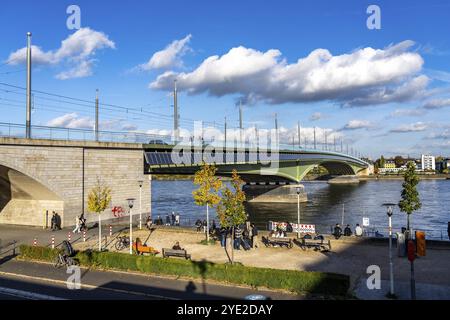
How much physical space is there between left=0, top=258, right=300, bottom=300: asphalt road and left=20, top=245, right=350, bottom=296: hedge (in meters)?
0.36

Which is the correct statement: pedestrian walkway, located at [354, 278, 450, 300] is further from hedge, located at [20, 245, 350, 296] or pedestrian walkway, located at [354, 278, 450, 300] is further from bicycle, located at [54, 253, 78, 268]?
bicycle, located at [54, 253, 78, 268]

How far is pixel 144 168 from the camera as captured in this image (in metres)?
35.8

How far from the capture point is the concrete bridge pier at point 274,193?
70625mm

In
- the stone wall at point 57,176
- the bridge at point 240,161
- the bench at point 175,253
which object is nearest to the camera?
the bench at point 175,253

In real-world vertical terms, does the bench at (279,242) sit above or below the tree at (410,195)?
below

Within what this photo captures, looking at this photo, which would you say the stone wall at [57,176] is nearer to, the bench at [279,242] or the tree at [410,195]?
the bench at [279,242]

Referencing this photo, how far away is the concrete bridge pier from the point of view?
70.6 m

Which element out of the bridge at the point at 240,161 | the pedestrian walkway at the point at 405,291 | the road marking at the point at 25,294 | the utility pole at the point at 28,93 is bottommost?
the pedestrian walkway at the point at 405,291

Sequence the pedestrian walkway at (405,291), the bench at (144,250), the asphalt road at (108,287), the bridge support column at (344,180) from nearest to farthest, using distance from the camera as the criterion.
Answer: the pedestrian walkway at (405,291) → the asphalt road at (108,287) → the bench at (144,250) → the bridge support column at (344,180)

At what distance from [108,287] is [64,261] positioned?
377 cm

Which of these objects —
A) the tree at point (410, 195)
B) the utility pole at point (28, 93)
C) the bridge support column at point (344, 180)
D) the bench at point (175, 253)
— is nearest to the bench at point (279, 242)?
the bench at point (175, 253)

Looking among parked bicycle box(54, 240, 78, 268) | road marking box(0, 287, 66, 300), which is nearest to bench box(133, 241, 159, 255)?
parked bicycle box(54, 240, 78, 268)
